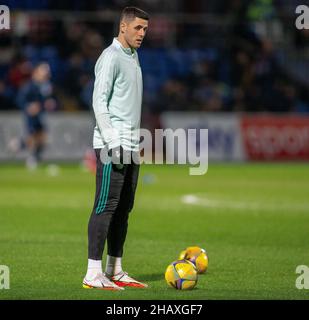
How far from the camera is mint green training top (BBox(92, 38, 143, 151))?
32.6 ft

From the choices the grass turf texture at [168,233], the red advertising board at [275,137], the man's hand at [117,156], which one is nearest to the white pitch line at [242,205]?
the grass turf texture at [168,233]

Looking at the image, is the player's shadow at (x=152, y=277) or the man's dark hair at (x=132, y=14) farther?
the player's shadow at (x=152, y=277)

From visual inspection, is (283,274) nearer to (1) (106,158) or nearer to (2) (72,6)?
(1) (106,158)

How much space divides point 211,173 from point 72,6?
9475 millimetres

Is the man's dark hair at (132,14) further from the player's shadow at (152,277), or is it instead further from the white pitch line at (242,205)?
the white pitch line at (242,205)

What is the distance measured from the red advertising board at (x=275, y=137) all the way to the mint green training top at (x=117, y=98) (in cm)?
2175

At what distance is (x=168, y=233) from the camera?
15.3 metres

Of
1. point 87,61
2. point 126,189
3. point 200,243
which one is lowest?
point 200,243

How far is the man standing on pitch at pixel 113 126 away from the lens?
998 centimetres

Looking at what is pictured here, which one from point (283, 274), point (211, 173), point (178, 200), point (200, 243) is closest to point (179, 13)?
point (211, 173)

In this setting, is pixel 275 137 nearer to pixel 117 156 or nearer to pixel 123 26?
pixel 123 26

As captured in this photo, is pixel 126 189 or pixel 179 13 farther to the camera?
pixel 179 13

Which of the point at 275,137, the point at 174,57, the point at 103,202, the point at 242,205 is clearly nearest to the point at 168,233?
the point at 242,205
